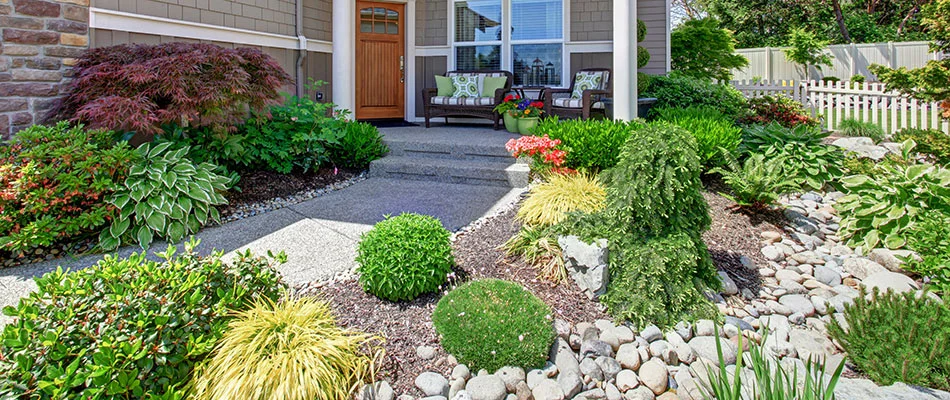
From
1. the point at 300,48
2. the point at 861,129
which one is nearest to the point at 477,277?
the point at 300,48

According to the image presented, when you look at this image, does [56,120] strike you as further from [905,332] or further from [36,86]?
[905,332]

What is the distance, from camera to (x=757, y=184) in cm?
415

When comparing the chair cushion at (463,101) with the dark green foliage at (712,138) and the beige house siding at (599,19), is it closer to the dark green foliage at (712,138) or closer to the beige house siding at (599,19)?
the beige house siding at (599,19)

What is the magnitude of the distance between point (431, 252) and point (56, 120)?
3.62 metres

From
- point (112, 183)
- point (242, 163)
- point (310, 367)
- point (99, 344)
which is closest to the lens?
point (99, 344)

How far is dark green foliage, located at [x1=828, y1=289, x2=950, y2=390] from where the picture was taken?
2324mm

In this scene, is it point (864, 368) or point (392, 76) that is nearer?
point (864, 368)

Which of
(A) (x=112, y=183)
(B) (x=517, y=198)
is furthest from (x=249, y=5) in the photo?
(B) (x=517, y=198)

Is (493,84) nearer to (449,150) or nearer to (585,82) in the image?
(585,82)

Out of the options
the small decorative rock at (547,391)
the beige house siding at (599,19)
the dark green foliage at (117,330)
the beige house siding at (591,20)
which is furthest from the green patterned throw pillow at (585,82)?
the dark green foliage at (117,330)

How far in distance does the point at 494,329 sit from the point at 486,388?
0.26 metres

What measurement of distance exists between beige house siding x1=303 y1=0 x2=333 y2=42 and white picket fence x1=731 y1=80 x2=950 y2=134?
7.25m

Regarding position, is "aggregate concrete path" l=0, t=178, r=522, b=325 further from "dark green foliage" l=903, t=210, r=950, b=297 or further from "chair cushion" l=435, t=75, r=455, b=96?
"chair cushion" l=435, t=75, r=455, b=96

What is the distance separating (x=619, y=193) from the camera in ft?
10.0
